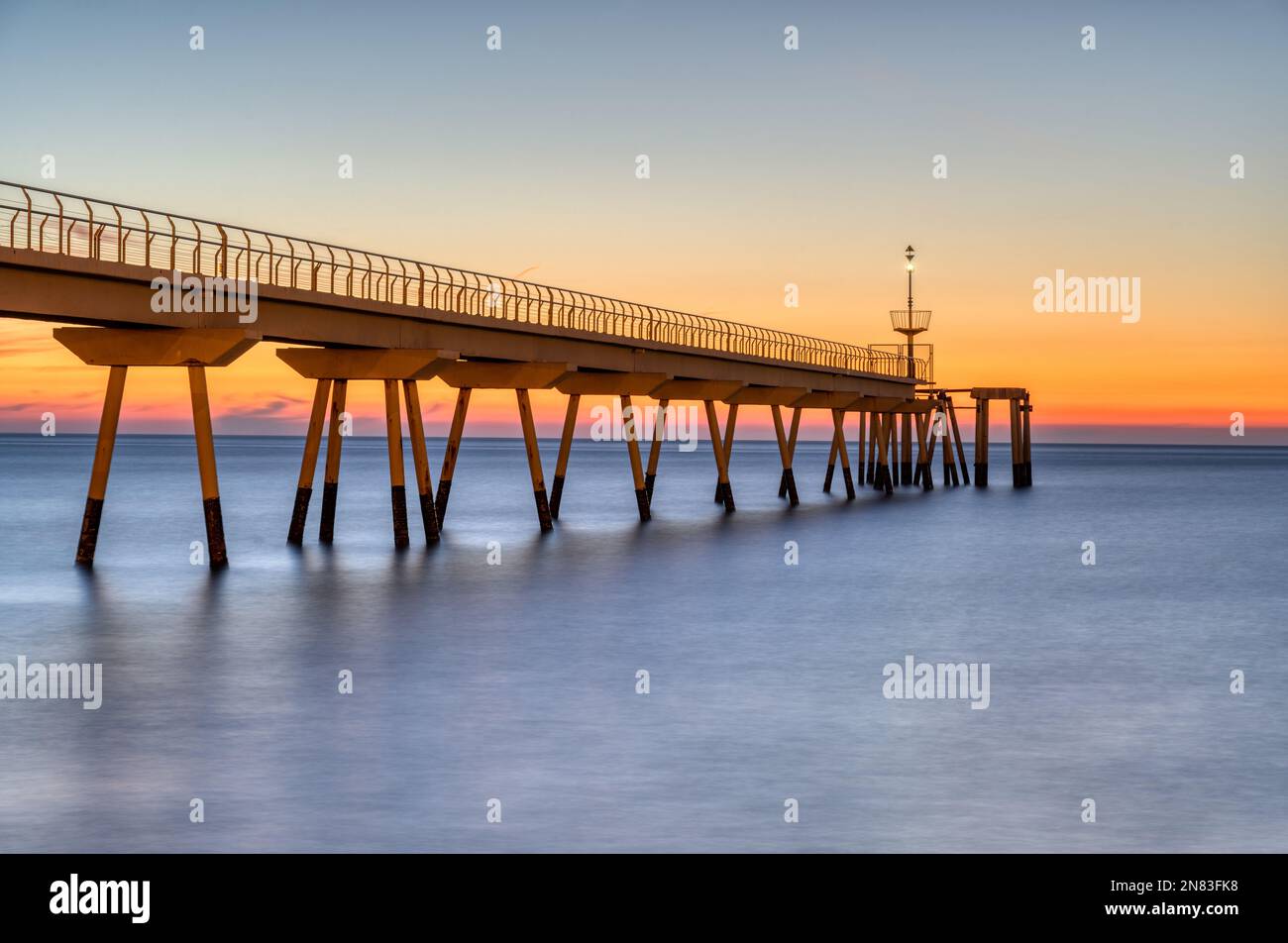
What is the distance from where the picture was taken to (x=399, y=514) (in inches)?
1350

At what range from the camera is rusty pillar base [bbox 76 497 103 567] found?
27.3 meters

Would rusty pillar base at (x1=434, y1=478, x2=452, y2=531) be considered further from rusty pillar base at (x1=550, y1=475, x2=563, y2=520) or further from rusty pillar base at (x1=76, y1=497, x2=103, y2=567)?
rusty pillar base at (x1=76, y1=497, x2=103, y2=567)

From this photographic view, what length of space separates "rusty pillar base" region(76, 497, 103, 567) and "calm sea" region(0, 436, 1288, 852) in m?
0.62

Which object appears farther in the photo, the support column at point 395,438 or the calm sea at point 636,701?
the support column at point 395,438

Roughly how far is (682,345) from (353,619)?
2317 cm

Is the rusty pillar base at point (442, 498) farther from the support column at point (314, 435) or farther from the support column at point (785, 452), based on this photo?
the support column at point (785, 452)

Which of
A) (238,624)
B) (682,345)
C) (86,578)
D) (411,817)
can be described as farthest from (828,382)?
(411,817)

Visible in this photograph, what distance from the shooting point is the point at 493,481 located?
316 ft

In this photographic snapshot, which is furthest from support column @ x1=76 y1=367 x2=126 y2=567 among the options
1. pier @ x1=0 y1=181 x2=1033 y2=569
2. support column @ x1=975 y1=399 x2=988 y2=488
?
support column @ x1=975 y1=399 x2=988 y2=488

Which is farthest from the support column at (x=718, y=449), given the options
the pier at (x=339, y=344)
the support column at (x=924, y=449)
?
the support column at (x=924, y=449)

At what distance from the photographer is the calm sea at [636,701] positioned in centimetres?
1145

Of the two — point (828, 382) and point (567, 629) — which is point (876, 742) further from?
point (828, 382)

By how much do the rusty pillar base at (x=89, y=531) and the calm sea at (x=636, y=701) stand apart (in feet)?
2.03

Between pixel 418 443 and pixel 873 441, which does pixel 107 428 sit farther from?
pixel 873 441
